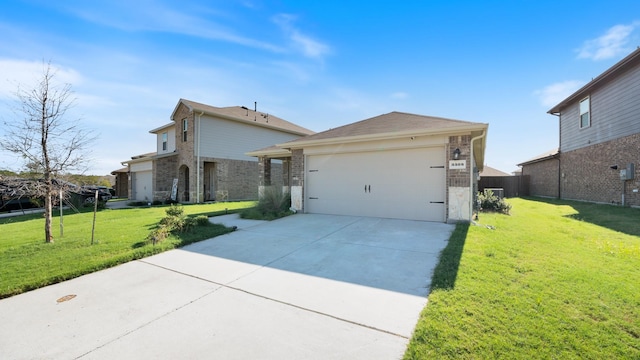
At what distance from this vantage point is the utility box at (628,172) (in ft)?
33.1

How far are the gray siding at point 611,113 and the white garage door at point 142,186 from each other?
992 inches

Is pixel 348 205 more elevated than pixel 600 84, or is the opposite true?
pixel 600 84

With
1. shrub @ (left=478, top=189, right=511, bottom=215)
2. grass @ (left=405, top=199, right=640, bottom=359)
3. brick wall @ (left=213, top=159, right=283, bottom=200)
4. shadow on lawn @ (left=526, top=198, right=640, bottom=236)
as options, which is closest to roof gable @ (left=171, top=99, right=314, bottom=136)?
brick wall @ (left=213, top=159, right=283, bottom=200)

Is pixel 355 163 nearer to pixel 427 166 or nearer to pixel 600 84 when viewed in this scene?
pixel 427 166

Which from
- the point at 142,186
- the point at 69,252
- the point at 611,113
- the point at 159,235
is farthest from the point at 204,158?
the point at 611,113

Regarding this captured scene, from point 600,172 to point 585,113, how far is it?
3.57 meters

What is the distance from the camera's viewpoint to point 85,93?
634cm

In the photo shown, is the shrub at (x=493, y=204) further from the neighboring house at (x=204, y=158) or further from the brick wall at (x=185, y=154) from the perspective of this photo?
the brick wall at (x=185, y=154)

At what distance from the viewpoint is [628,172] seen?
10.2 meters

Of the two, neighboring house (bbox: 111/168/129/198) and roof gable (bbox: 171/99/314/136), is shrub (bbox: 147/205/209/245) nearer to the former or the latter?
roof gable (bbox: 171/99/314/136)

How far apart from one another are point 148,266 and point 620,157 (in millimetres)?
17241

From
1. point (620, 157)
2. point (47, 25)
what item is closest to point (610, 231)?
point (620, 157)

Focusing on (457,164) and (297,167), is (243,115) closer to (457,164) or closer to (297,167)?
(297,167)

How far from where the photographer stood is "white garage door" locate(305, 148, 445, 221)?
24.4 feet
